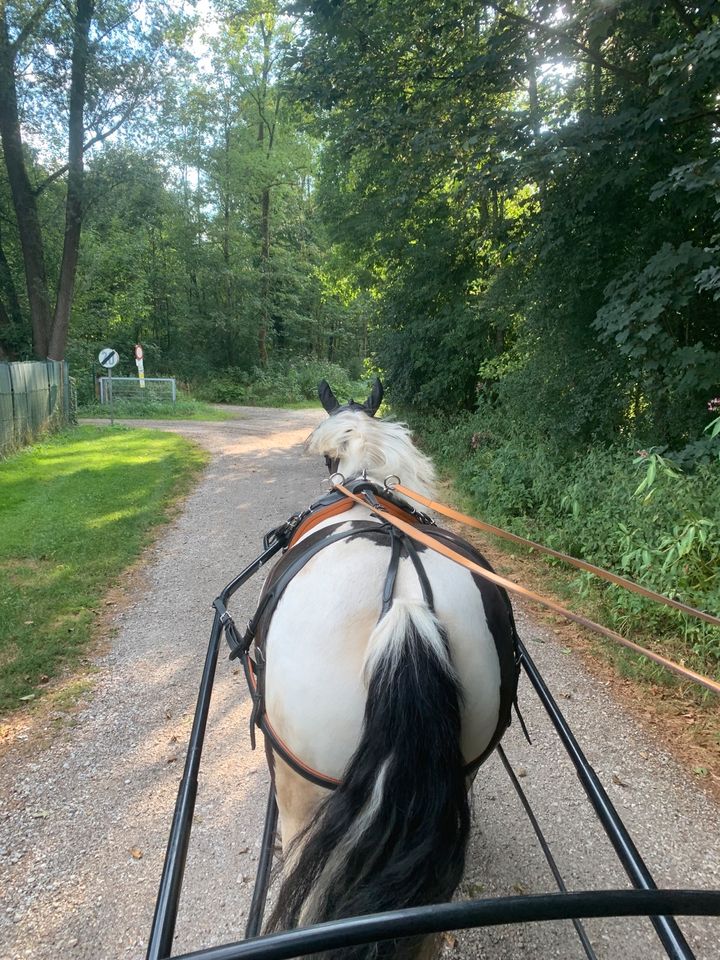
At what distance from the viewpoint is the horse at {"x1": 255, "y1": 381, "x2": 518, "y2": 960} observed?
1.37 m

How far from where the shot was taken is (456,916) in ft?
3.14

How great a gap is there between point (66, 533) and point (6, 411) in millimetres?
6748

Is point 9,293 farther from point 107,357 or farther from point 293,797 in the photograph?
point 293,797

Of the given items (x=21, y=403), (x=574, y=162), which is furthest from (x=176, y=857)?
(x=21, y=403)

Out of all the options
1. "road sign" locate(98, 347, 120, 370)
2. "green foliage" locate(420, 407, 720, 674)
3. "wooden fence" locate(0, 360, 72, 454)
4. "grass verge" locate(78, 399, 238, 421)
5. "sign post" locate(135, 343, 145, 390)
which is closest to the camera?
"green foliage" locate(420, 407, 720, 674)

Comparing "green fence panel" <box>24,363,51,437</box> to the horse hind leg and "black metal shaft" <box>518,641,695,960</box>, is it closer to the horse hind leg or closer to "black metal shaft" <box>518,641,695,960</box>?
the horse hind leg

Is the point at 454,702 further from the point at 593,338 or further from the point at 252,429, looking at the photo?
the point at 252,429

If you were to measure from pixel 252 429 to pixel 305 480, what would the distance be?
7.93 meters

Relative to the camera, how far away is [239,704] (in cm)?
355

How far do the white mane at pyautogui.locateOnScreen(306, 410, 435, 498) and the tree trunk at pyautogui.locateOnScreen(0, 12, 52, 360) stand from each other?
17.5 meters

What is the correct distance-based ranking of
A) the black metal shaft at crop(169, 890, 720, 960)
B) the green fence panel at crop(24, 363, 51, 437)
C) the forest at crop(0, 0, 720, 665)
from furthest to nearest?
the green fence panel at crop(24, 363, 51, 437)
the forest at crop(0, 0, 720, 665)
the black metal shaft at crop(169, 890, 720, 960)

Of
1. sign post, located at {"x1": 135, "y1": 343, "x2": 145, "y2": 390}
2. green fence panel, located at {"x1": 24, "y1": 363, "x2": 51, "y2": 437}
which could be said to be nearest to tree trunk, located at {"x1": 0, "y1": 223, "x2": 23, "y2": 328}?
sign post, located at {"x1": 135, "y1": 343, "x2": 145, "y2": 390}

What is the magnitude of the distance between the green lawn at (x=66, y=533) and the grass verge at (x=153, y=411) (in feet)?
26.2

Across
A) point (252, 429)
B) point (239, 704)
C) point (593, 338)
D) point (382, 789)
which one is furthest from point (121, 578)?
point (252, 429)
